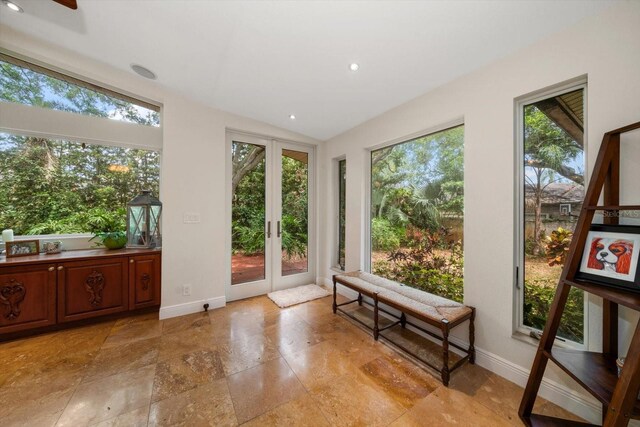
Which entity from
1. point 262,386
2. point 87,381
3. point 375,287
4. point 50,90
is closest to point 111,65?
point 50,90

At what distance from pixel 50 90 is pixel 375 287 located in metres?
4.32

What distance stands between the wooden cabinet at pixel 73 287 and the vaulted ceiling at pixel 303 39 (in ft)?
7.05

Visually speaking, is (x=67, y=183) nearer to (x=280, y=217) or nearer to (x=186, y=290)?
(x=186, y=290)

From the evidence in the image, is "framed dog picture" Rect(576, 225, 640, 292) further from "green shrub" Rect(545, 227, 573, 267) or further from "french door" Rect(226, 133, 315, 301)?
"french door" Rect(226, 133, 315, 301)

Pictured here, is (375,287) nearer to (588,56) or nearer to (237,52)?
(588,56)

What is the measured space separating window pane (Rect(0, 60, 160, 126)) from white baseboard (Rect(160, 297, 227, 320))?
2.42 meters

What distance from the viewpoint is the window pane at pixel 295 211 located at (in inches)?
143

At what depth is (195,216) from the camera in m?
2.89

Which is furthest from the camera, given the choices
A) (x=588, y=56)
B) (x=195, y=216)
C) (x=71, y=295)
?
(x=195, y=216)

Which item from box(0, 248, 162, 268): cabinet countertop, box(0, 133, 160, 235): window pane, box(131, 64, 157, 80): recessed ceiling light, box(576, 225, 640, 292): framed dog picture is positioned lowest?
box(0, 248, 162, 268): cabinet countertop

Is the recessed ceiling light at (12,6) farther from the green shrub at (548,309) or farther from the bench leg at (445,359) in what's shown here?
the green shrub at (548,309)

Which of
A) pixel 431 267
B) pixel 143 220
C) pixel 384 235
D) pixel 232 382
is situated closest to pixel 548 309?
pixel 431 267

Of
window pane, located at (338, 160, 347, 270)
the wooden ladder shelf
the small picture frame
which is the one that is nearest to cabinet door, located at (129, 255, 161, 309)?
the small picture frame

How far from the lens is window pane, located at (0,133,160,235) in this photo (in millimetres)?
2559
